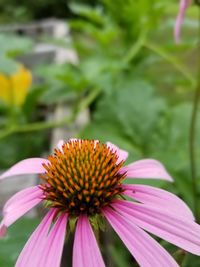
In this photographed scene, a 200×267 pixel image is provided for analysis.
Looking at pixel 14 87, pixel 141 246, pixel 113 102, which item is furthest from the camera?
pixel 14 87

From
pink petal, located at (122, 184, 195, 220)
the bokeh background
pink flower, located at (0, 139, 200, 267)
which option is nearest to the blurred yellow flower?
the bokeh background

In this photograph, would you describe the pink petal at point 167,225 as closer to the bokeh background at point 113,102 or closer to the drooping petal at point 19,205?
the drooping petal at point 19,205

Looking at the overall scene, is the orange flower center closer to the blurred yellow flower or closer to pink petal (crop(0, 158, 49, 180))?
pink petal (crop(0, 158, 49, 180))

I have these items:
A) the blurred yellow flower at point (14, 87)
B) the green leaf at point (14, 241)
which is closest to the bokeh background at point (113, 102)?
the blurred yellow flower at point (14, 87)

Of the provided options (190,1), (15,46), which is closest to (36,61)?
(15,46)

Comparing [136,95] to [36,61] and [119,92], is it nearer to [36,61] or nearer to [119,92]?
[119,92]

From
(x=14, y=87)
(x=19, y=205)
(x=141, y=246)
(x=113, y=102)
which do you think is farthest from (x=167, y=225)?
(x=14, y=87)

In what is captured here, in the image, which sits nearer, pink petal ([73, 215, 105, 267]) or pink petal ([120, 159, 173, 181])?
pink petal ([73, 215, 105, 267])

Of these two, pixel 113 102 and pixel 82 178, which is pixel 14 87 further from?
pixel 82 178
